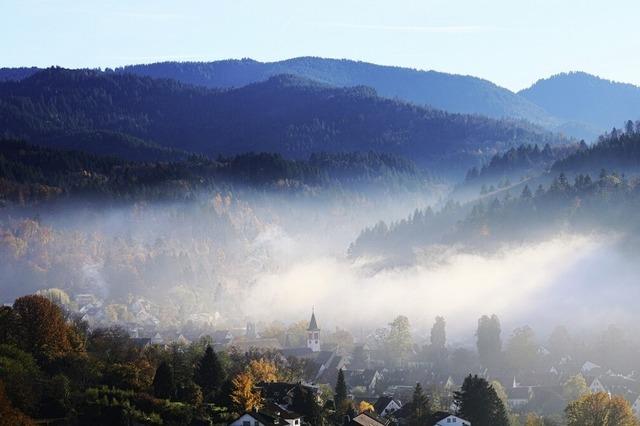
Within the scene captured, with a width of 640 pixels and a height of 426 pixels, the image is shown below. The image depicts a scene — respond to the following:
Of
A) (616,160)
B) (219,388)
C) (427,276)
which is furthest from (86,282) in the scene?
(219,388)

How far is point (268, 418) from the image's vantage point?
65312 mm

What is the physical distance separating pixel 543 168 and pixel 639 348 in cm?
9021

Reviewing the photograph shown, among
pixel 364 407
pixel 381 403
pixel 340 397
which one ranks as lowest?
pixel 381 403

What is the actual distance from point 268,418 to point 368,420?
9022 mm

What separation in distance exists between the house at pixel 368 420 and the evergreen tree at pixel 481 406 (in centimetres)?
492

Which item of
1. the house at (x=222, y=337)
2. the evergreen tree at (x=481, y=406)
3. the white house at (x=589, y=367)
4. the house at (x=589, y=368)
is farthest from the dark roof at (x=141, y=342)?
the white house at (x=589, y=367)

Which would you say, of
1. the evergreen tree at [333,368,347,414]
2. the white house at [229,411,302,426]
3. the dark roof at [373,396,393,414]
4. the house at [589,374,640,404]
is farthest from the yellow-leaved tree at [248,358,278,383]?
the house at [589,374,640,404]

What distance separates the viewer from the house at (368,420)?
232 feet

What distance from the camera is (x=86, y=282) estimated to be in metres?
180

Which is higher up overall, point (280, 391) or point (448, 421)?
point (280, 391)

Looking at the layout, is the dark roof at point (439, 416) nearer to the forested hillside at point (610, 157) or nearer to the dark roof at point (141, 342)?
the dark roof at point (141, 342)

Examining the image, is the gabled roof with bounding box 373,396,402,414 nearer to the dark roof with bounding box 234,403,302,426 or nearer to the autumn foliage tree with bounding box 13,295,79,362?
the dark roof with bounding box 234,403,302,426

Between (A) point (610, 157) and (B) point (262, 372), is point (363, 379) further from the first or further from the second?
(A) point (610, 157)

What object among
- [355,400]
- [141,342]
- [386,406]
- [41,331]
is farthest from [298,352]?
[41,331]
